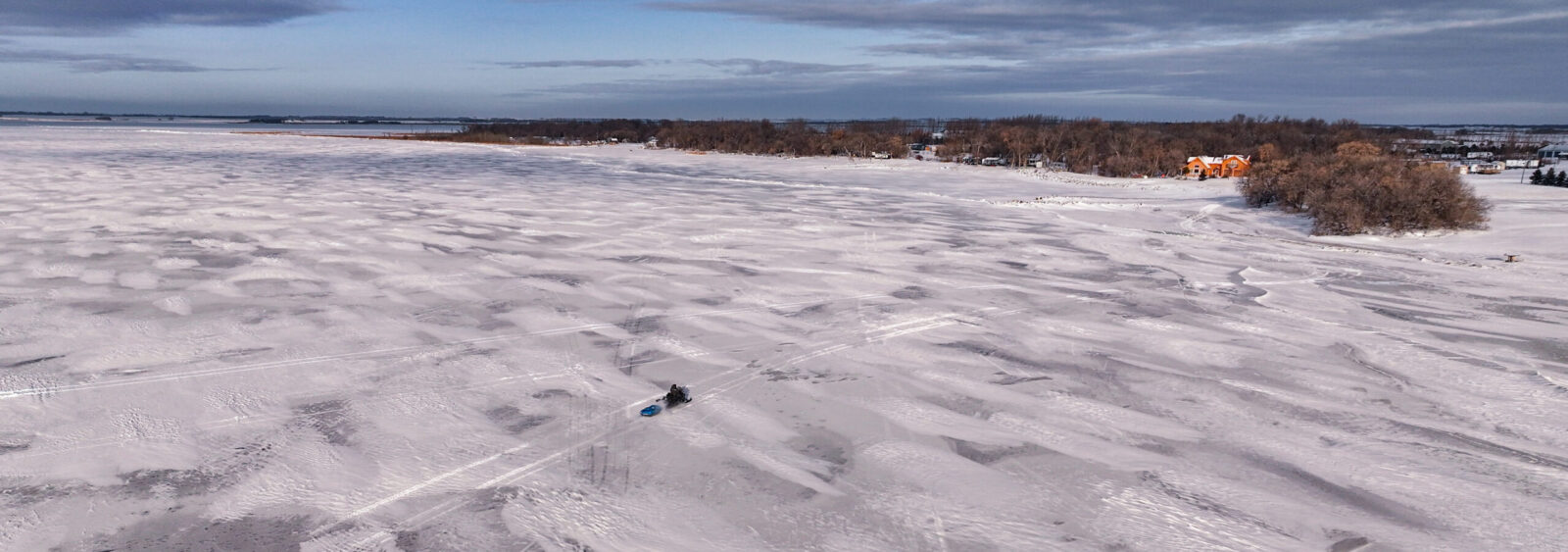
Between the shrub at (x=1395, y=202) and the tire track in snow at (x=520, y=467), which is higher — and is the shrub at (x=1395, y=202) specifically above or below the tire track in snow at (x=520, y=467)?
above

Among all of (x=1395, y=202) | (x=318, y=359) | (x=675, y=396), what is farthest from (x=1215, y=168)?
(x=318, y=359)

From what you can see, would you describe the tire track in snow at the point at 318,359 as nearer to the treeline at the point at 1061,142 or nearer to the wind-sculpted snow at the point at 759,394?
the wind-sculpted snow at the point at 759,394

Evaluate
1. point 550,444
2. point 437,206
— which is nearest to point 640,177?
point 437,206

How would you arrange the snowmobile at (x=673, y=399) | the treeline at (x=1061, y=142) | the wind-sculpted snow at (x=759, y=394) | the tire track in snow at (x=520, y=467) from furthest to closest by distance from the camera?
the treeline at (x=1061, y=142) → the snowmobile at (x=673, y=399) → the wind-sculpted snow at (x=759, y=394) → the tire track in snow at (x=520, y=467)

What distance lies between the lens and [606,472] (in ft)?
14.3

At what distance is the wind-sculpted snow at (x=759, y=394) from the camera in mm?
3920

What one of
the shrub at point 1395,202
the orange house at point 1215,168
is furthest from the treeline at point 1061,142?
the shrub at point 1395,202

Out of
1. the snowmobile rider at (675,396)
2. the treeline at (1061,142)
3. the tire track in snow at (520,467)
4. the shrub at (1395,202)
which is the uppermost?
the treeline at (1061,142)

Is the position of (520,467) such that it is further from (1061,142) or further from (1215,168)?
(1061,142)

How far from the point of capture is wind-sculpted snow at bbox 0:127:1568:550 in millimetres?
3920

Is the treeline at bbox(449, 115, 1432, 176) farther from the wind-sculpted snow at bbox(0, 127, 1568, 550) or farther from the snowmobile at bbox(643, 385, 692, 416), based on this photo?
Result: the snowmobile at bbox(643, 385, 692, 416)

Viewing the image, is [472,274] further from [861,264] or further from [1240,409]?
[1240,409]

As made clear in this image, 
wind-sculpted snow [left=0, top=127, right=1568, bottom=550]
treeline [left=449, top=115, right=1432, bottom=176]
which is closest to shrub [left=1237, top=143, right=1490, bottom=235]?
wind-sculpted snow [left=0, top=127, right=1568, bottom=550]

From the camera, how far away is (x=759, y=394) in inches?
221
